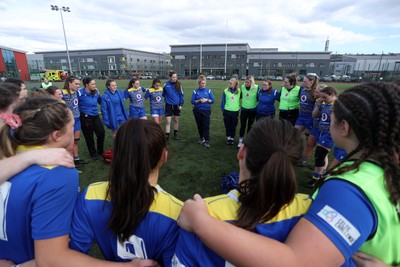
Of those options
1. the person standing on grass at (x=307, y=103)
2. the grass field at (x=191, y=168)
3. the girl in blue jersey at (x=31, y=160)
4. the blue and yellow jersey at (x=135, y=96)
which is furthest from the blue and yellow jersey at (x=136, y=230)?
the blue and yellow jersey at (x=135, y=96)

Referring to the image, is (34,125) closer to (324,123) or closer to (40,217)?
(40,217)

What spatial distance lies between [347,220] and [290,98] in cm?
558

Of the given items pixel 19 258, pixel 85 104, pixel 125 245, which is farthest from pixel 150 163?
pixel 85 104

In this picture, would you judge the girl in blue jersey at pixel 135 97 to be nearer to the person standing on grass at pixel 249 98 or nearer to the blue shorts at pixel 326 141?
the person standing on grass at pixel 249 98

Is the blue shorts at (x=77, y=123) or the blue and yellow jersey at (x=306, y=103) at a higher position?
the blue and yellow jersey at (x=306, y=103)

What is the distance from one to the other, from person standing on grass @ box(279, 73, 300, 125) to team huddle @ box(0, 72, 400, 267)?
16.2 ft

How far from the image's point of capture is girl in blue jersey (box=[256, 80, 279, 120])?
20.9 feet

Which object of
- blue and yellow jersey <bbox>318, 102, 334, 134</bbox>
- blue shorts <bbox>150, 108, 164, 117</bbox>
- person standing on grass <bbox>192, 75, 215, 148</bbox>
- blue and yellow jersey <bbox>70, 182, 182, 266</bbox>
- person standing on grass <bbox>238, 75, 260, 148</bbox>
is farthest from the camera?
blue shorts <bbox>150, 108, 164, 117</bbox>

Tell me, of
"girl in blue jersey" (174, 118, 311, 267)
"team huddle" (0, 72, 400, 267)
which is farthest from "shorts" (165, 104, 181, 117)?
"girl in blue jersey" (174, 118, 311, 267)

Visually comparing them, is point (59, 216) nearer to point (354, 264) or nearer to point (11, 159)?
point (11, 159)

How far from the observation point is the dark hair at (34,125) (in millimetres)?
1388

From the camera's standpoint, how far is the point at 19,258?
131cm

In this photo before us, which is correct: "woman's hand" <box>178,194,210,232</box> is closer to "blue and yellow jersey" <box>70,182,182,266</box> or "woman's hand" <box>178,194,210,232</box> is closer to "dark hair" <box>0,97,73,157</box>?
"blue and yellow jersey" <box>70,182,182,266</box>

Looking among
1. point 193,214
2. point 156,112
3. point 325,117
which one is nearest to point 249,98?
point 325,117
